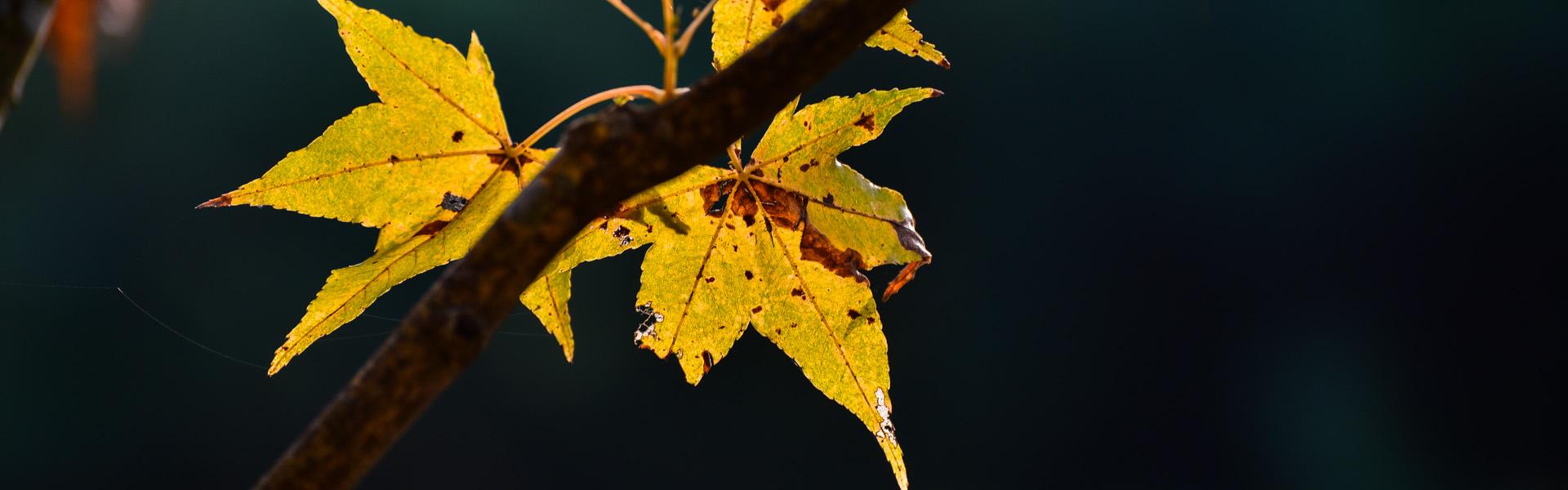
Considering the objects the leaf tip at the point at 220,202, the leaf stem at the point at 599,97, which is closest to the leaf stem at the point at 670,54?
the leaf stem at the point at 599,97

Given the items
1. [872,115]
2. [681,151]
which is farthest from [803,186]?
[681,151]

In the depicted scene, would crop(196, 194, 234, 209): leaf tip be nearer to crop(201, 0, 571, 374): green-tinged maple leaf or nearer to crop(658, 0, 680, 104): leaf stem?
crop(201, 0, 571, 374): green-tinged maple leaf

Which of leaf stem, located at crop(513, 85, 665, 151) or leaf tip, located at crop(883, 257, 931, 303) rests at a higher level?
leaf stem, located at crop(513, 85, 665, 151)

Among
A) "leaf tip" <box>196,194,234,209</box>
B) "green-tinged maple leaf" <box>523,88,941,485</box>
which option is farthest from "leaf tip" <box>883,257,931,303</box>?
"leaf tip" <box>196,194,234,209</box>

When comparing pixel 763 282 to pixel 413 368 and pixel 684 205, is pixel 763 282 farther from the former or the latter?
pixel 413 368

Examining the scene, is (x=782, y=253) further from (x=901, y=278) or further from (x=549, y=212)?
(x=549, y=212)

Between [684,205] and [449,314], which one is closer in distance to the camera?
[449,314]
